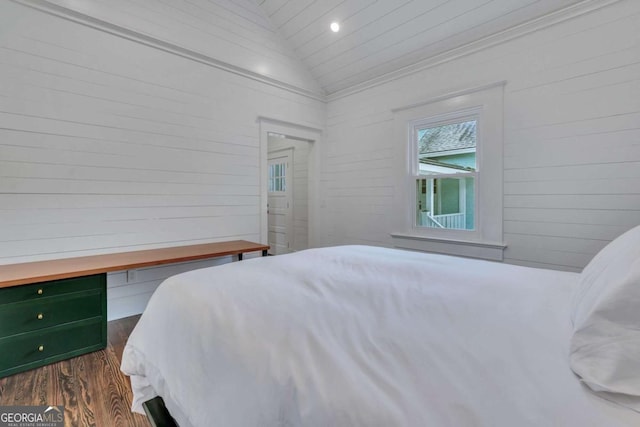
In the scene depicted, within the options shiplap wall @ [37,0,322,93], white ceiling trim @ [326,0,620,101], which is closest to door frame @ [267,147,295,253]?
shiplap wall @ [37,0,322,93]

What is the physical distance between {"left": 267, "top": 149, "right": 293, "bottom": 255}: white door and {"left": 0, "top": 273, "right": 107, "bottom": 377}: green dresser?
11.0 feet

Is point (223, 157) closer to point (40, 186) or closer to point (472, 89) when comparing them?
point (40, 186)

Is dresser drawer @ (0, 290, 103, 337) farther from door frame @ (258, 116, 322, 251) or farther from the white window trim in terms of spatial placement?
the white window trim

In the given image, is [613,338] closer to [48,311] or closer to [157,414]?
[157,414]

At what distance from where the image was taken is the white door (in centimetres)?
543

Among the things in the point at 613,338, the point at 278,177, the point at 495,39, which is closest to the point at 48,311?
the point at 613,338

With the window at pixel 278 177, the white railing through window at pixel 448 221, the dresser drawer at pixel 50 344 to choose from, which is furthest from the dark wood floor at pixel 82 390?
the window at pixel 278 177

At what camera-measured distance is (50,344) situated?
6.82 ft

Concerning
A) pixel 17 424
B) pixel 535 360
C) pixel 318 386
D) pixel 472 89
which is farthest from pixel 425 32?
pixel 17 424

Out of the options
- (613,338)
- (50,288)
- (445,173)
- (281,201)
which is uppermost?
(445,173)

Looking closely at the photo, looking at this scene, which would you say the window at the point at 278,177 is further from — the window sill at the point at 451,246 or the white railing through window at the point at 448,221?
the white railing through window at the point at 448,221

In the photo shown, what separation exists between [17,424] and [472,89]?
13.7 ft

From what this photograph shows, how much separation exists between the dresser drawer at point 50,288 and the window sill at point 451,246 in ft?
9.97

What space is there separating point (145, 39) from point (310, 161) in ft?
8.24
